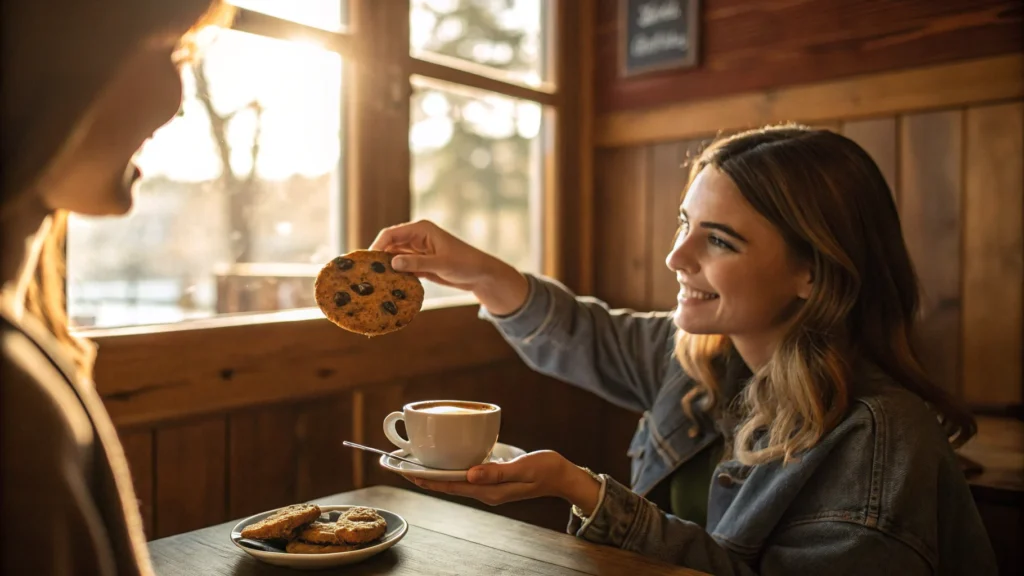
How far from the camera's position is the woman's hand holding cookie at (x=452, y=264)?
4.73 feet

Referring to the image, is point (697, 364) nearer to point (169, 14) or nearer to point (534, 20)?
point (169, 14)

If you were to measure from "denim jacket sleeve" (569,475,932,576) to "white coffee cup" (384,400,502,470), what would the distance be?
192mm

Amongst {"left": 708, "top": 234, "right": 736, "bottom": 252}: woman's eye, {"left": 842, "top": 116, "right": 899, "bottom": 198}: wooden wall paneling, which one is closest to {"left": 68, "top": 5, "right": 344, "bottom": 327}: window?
{"left": 708, "top": 234, "right": 736, "bottom": 252}: woman's eye

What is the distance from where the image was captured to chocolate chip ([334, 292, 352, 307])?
125 cm

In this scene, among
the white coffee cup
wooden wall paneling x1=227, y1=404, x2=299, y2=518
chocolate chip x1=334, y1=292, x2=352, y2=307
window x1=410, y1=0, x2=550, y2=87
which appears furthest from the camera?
window x1=410, y1=0, x2=550, y2=87

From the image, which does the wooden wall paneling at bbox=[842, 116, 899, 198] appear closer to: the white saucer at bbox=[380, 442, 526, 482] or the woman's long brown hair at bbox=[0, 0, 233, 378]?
the white saucer at bbox=[380, 442, 526, 482]

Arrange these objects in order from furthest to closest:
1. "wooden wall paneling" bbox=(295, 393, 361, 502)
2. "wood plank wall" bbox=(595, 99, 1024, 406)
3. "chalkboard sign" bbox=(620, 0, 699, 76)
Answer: "chalkboard sign" bbox=(620, 0, 699, 76), "wood plank wall" bbox=(595, 99, 1024, 406), "wooden wall paneling" bbox=(295, 393, 361, 502)

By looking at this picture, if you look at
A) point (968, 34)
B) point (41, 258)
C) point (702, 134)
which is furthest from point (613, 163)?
point (41, 258)

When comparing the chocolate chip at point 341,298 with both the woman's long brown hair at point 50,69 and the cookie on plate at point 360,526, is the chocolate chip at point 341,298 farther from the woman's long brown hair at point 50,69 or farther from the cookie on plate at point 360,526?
the woman's long brown hair at point 50,69

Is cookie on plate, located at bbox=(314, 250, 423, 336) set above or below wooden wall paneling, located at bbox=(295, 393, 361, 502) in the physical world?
above

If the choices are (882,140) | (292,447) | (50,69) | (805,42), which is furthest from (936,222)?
(50,69)

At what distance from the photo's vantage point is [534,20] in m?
→ 2.60

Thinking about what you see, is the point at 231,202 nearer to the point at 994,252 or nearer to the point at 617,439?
the point at 617,439

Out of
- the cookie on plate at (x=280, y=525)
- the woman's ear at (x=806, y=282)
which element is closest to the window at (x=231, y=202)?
the cookie on plate at (x=280, y=525)
